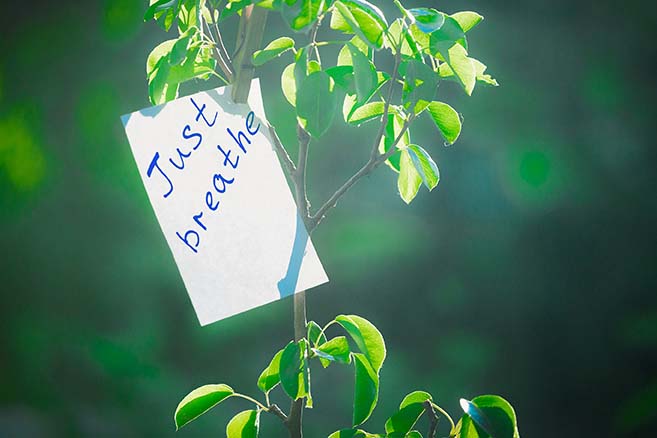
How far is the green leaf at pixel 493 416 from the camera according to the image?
0.68 meters

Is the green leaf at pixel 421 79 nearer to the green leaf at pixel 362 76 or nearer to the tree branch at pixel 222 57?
the green leaf at pixel 362 76

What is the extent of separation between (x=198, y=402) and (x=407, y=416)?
231mm

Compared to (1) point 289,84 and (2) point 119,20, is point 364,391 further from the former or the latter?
(2) point 119,20

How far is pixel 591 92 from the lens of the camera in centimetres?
132

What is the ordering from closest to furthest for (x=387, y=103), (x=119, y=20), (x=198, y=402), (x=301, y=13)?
(x=301, y=13) < (x=387, y=103) < (x=198, y=402) < (x=119, y=20)

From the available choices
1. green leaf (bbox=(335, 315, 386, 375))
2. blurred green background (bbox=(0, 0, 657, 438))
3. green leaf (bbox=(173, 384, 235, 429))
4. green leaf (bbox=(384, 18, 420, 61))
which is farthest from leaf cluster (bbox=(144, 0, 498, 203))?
blurred green background (bbox=(0, 0, 657, 438))

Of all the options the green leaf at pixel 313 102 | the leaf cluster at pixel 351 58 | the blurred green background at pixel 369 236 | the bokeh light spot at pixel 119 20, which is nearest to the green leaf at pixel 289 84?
the leaf cluster at pixel 351 58

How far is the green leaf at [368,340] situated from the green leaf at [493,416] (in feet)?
0.32

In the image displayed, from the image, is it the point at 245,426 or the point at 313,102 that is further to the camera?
the point at 245,426

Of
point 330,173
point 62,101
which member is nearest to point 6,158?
point 62,101

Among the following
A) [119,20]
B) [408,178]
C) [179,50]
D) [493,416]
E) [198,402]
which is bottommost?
[493,416]

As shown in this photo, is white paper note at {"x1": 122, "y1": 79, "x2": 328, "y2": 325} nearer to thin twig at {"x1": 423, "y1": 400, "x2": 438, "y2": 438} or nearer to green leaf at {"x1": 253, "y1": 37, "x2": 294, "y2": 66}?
green leaf at {"x1": 253, "y1": 37, "x2": 294, "y2": 66}

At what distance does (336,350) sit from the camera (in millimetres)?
671

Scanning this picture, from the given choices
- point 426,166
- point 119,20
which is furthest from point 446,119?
point 119,20
